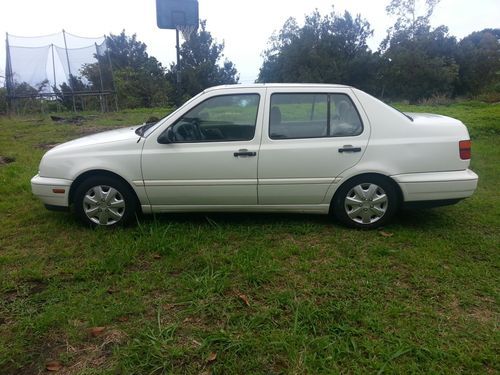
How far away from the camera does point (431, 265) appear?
327 cm

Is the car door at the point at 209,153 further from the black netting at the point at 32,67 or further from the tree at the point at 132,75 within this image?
the tree at the point at 132,75

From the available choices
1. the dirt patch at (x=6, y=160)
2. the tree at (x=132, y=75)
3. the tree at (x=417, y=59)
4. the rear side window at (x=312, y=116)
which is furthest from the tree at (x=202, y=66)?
the rear side window at (x=312, y=116)

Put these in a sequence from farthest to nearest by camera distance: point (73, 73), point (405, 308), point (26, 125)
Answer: point (73, 73) → point (26, 125) → point (405, 308)

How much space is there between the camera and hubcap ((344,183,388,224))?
3.90 meters

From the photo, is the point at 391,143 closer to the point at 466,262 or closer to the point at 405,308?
the point at 466,262

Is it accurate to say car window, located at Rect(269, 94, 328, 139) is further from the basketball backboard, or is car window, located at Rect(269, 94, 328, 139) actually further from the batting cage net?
the batting cage net

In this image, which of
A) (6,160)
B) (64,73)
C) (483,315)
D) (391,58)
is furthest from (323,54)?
(483,315)

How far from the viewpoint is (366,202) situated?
154 inches

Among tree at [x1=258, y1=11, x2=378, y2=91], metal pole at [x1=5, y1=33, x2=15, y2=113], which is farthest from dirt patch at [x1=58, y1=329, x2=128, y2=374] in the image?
tree at [x1=258, y1=11, x2=378, y2=91]

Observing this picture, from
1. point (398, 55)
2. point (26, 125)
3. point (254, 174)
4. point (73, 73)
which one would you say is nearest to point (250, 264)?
point (254, 174)

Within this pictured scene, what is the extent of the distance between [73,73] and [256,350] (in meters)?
16.8

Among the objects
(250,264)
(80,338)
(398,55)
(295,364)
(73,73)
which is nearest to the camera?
(295,364)

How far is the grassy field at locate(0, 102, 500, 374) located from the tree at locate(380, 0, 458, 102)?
113ft

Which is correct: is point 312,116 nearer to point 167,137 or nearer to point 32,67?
point 167,137
